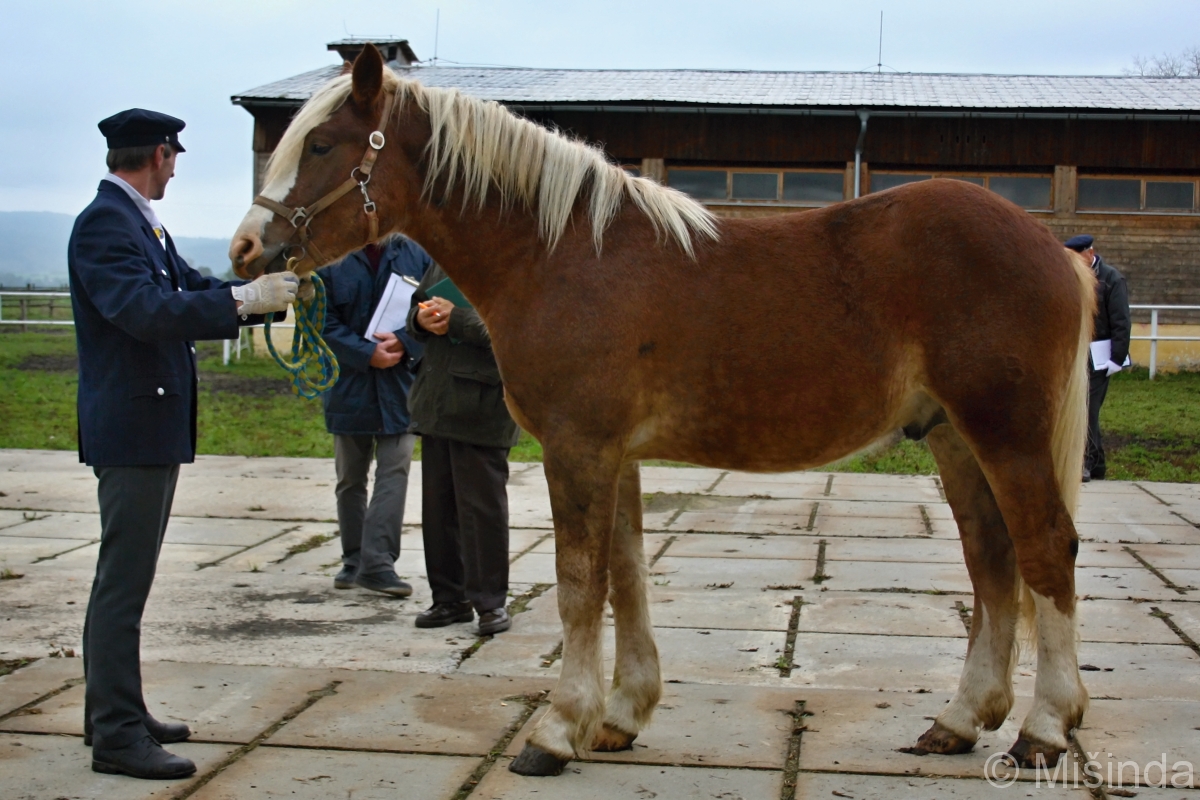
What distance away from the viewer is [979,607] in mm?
3539

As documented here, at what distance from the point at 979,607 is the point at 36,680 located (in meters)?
3.34

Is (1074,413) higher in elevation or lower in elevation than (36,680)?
higher

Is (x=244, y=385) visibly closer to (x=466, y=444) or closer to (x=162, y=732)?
(x=466, y=444)

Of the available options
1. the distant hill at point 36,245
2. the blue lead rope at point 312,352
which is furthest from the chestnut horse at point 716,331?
the distant hill at point 36,245

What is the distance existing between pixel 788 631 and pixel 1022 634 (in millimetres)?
1430

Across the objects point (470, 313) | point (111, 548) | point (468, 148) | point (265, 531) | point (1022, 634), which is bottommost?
point (265, 531)

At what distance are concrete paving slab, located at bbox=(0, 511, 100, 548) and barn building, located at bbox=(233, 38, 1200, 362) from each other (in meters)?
11.7

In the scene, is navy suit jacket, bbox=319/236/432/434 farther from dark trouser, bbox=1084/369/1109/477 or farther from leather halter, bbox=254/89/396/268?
dark trouser, bbox=1084/369/1109/477

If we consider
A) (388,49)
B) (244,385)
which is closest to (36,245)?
(388,49)

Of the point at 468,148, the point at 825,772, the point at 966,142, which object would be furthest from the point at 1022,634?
the point at 966,142

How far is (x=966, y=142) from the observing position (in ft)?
58.1

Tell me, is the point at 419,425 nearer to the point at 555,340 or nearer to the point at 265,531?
the point at 555,340

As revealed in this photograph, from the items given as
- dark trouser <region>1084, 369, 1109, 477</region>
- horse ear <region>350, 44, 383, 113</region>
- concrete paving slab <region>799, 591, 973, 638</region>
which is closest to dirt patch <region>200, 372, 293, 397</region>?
dark trouser <region>1084, 369, 1109, 477</region>

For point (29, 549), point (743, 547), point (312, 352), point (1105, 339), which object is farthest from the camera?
point (1105, 339)
